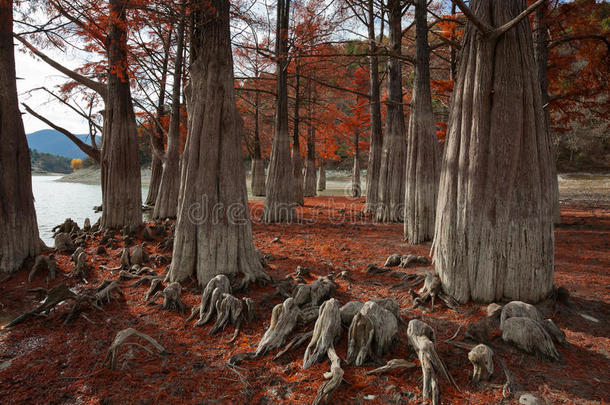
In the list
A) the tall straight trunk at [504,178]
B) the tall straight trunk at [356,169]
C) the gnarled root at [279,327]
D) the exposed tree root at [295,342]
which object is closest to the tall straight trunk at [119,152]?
the gnarled root at [279,327]

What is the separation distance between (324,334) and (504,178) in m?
2.79

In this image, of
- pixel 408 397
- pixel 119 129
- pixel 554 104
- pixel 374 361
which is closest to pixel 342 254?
pixel 374 361

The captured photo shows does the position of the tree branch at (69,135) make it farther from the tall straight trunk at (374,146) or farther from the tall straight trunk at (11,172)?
the tall straight trunk at (374,146)

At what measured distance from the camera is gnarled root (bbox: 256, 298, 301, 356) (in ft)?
10.5

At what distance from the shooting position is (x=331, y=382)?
8.24 ft

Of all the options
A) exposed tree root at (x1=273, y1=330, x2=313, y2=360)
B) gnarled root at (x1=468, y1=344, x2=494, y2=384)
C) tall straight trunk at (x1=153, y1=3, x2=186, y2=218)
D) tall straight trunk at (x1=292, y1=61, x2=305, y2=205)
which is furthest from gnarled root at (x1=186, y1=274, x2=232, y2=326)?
tall straight trunk at (x1=292, y1=61, x2=305, y2=205)

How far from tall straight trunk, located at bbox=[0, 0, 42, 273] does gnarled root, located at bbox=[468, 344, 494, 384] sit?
715 centimetres

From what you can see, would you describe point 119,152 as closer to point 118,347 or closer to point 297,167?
point 118,347

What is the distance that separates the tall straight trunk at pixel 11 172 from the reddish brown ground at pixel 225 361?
0.81 meters

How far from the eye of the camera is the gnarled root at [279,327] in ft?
10.5

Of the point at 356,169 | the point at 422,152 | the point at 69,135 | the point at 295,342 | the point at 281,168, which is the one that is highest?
the point at 69,135

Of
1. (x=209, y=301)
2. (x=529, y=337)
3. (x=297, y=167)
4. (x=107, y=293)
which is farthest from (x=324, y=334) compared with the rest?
(x=297, y=167)

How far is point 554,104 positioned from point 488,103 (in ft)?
25.5

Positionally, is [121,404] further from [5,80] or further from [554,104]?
[554,104]
